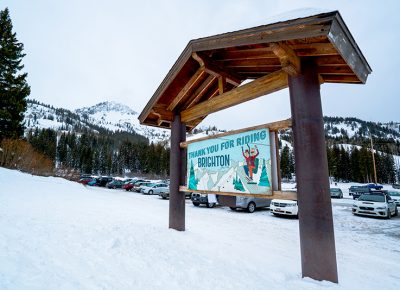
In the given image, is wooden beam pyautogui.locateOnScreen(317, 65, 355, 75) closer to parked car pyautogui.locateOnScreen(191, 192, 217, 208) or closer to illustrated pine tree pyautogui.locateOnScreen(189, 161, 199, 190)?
illustrated pine tree pyautogui.locateOnScreen(189, 161, 199, 190)

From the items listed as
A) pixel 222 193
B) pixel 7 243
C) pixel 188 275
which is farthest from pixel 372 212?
pixel 7 243

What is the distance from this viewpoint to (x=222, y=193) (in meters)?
4.89

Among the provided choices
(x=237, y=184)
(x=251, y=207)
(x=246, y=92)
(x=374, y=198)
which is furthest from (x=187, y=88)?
(x=374, y=198)

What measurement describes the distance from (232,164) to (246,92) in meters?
1.49

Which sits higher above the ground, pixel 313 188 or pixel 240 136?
pixel 240 136

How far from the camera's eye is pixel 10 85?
2862 centimetres

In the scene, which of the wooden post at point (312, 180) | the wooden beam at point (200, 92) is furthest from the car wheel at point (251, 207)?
the wooden post at point (312, 180)

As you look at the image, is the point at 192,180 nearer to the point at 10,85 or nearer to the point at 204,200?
the point at 204,200

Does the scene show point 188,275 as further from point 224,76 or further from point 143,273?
point 224,76

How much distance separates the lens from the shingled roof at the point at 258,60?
3.17m

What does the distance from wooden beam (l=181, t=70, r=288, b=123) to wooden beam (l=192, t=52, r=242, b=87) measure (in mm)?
550

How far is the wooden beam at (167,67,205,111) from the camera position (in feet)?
18.9

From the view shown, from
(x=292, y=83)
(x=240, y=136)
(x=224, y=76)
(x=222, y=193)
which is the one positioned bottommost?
(x=222, y=193)

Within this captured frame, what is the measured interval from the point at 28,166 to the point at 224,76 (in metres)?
27.5
